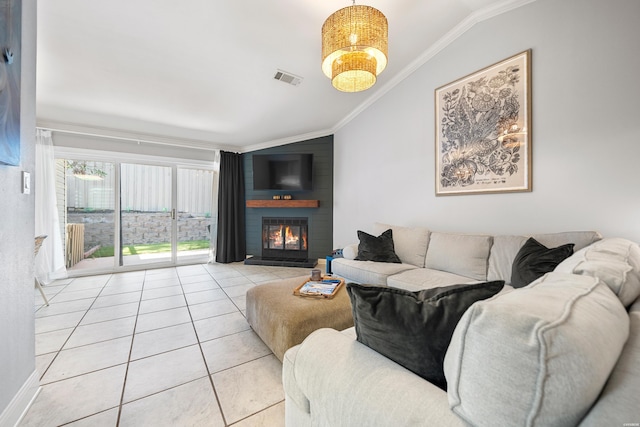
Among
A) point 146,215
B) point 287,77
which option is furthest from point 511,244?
point 146,215

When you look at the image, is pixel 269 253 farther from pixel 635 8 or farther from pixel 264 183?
pixel 635 8

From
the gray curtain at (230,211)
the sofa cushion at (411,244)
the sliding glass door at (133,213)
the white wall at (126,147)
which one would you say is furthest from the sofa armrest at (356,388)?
the white wall at (126,147)

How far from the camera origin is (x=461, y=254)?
2.45 meters

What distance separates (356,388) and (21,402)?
1942mm

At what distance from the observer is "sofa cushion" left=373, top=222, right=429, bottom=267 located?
2875 mm

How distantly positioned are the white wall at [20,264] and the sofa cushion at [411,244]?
315 centimetres

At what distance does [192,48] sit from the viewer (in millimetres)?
2455

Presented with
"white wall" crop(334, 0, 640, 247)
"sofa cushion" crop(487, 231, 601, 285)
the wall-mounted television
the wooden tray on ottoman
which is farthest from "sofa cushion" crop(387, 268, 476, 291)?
the wall-mounted television

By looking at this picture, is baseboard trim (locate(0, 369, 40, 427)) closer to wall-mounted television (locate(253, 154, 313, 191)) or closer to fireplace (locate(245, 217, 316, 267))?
fireplace (locate(245, 217, 316, 267))

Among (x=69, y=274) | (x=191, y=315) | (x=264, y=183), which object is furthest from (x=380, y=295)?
(x=69, y=274)

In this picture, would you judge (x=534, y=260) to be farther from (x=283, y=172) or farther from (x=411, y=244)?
(x=283, y=172)

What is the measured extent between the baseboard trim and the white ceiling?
2674 mm

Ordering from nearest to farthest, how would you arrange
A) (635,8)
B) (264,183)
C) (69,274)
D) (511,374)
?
(511,374), (635,8), (69,274), (264,183)

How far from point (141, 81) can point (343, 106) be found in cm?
274
